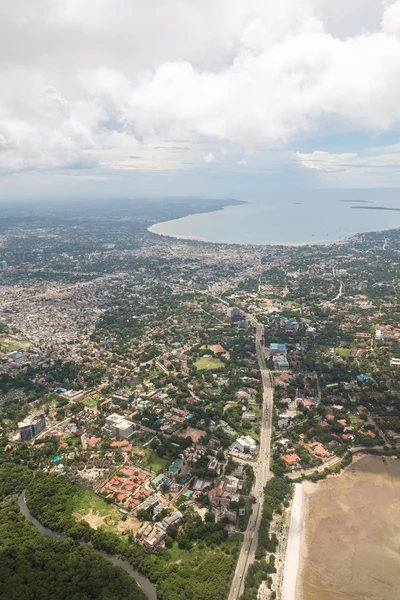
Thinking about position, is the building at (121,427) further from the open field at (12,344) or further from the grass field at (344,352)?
the grass field at (344,352)

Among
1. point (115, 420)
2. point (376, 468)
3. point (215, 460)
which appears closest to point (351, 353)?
point (376, 468)

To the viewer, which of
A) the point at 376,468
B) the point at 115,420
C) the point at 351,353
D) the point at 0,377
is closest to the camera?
the point at 376,468

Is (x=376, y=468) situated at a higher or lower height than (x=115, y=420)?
lower

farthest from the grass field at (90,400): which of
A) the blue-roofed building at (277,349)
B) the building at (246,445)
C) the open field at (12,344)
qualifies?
the blue-roofed building at (277,349)

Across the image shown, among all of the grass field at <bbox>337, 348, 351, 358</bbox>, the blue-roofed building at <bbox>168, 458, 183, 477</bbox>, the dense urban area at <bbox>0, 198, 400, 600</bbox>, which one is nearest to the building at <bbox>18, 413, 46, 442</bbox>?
the dense urban area at <bbox>0, 198, 400, 600</bbox>

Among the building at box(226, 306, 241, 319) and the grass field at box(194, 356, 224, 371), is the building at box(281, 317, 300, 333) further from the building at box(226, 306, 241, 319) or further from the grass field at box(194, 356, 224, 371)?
the grass field at box(194, 356, 224, 371)

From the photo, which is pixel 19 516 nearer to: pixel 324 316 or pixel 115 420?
pixel 115 420

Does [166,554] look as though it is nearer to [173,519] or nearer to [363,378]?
[173,519]
